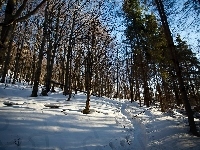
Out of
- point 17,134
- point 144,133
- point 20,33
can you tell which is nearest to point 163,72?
point 144,133

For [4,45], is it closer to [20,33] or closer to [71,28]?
[71,28]

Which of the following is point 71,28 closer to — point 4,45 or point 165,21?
point 165,21

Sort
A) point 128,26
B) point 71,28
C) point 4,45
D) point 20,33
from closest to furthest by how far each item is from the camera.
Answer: point 4,45, point 71,28, point 128,26, point 20,33

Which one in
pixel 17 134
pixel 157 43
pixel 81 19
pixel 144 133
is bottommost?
pixel 144 133

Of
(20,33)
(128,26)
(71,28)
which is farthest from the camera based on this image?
(20,33)

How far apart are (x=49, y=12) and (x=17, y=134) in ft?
47.1

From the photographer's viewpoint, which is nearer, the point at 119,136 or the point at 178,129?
the point at 119,136

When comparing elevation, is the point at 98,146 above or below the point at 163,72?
below

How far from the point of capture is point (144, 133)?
10578 mm

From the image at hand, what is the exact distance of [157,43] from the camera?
68.3 ft

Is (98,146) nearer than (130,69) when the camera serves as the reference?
Yes

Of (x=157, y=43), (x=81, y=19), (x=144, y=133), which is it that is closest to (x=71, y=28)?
(x=81, y=19)

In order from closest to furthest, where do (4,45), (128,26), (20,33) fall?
(4,45)
(128,26)
(20,33)

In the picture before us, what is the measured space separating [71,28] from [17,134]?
1518cm
